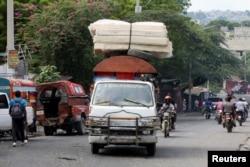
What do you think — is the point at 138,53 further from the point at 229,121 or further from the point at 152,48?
the point at 229,121

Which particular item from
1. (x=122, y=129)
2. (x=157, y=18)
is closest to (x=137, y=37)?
(x=122, y=129)

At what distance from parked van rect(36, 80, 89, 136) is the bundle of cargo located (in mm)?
7401

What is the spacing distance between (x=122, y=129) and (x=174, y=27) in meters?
38.6

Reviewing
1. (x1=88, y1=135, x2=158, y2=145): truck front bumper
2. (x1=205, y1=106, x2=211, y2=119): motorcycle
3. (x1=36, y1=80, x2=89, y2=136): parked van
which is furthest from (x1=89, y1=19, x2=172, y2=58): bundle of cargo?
(x1=205, y1=106, x2=211, y2=119): motorcycle

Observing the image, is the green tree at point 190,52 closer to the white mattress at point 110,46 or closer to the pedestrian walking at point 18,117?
the white mattress at point 110,46

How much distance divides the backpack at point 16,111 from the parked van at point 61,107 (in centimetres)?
687

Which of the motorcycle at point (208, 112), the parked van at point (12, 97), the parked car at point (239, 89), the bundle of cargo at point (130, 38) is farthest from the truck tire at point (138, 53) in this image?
the parked car at point (239, 89)

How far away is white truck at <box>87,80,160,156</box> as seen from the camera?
19.5 metres

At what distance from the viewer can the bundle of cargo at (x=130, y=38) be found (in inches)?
909

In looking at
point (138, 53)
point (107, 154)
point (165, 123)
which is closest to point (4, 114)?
point (138, 53)

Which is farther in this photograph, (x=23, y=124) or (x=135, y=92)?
(x=23, y=124)

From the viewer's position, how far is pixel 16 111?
2344 cm

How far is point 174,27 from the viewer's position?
189 ft

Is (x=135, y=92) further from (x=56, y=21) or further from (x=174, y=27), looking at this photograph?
(x=174, y=27)
